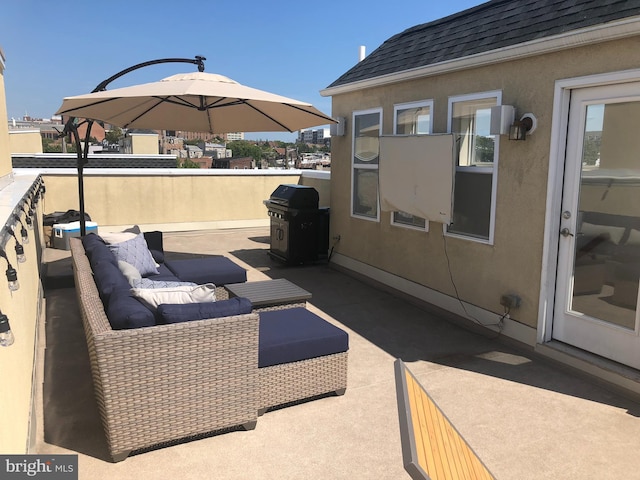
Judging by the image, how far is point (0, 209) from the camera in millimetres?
3102

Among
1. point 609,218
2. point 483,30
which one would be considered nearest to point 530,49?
point 483,30

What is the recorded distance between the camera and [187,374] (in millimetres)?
2957

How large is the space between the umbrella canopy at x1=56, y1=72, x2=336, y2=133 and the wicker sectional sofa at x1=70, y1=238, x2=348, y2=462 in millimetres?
2275

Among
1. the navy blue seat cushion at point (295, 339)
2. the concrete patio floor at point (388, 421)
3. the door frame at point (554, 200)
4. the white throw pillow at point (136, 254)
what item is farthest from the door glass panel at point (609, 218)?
the white throw pillow at point (136, 254)

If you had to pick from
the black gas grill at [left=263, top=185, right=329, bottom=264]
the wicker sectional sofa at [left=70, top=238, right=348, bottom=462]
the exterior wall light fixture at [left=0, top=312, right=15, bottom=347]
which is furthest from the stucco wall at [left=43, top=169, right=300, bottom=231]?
the exterior wall light fixture at [left=0, top=312, right=15, bottom=347]

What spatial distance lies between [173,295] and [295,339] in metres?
0.92

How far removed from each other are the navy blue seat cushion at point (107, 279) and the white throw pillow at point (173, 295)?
0.30 metres

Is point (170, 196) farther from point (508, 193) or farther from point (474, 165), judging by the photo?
point (508, 193)

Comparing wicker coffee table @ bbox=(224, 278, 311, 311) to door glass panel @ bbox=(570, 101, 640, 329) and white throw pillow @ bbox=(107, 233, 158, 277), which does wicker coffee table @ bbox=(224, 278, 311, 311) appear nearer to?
white throw pillow @ bbox=(107, 233, 158, 277)

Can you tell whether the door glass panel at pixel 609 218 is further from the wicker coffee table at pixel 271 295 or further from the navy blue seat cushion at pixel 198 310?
the navy blue seat cushion at pixel 198 310

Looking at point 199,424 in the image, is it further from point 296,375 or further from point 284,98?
point 284,98

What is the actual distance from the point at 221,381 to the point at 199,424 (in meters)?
0.30

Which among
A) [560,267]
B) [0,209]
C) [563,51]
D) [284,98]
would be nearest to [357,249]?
[284,98]

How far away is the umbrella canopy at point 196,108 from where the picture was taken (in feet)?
15.4
